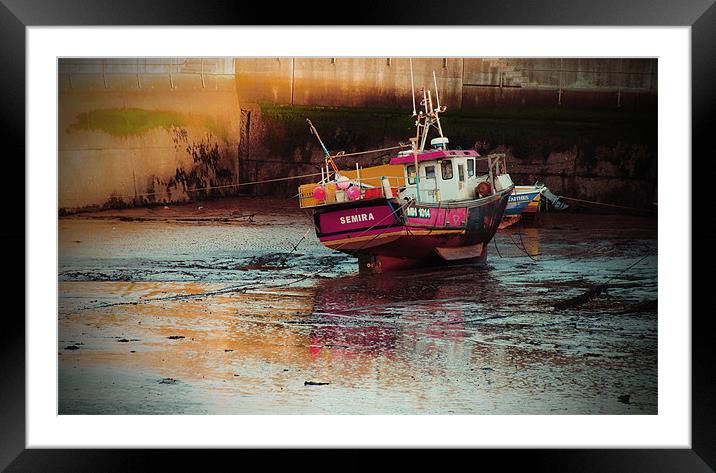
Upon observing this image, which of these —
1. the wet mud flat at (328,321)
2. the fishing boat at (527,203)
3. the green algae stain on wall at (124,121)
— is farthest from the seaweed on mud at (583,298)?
the green algae stain on wall at (124,121)

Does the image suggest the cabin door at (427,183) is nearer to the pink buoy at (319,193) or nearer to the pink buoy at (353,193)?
the pink buoy at (353,193)

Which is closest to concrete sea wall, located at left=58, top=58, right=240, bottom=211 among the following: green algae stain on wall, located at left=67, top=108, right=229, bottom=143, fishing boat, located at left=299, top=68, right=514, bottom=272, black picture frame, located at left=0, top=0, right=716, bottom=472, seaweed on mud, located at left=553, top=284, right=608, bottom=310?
green algae stain on wall, located at left=67, top=108, right=229, bottom=143

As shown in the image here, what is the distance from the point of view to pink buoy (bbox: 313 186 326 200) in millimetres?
6172

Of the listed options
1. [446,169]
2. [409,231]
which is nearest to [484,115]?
[446,169]

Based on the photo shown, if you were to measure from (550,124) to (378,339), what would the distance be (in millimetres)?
1704

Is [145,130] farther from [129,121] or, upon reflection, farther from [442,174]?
[442,174]

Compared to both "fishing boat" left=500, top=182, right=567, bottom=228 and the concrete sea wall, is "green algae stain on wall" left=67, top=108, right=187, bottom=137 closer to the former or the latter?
the concrete sea wall

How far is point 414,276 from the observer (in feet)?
20.4
